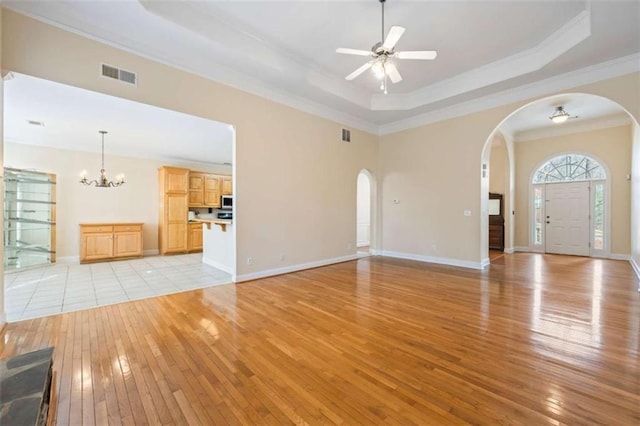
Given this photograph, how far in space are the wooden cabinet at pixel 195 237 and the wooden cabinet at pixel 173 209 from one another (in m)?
0.16

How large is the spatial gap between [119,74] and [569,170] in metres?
10.3

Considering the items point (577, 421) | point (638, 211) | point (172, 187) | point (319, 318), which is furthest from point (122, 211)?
point (638, 211)

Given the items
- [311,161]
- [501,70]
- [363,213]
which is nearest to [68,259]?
[311,161]

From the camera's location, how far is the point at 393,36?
284 centimetres

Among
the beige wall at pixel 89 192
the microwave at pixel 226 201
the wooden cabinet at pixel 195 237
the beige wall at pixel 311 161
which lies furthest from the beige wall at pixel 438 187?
the beige wall at pixel 89 192

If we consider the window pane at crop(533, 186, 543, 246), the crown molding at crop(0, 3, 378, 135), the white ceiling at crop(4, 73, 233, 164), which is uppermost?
the crown molding at crop(0, 3, 378, 135)

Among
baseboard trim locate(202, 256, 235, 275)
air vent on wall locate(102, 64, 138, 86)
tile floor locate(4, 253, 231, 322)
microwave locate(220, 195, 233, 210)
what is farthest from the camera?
microwave locate(220, 195, 233, 210)

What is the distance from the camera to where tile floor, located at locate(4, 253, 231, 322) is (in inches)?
137

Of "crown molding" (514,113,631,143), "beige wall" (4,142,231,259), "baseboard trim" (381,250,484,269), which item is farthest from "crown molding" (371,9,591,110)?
"beige wall" (4,142,231,259)

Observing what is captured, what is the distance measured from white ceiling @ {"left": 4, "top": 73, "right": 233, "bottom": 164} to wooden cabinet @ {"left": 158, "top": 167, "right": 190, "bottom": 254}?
2.07 ft

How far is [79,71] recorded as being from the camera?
3.12 m

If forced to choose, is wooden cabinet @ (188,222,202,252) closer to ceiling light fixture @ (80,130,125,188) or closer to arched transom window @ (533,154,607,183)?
ceiling light fixture @ (80,130,125,188)

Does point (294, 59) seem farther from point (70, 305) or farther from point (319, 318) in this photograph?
point (70, 305)

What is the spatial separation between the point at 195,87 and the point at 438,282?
503cm
